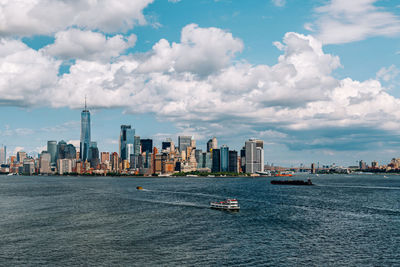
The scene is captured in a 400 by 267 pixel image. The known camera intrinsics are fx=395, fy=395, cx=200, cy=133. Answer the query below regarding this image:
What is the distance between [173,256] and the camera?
72.7m

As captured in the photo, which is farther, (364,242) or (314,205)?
(314,205)

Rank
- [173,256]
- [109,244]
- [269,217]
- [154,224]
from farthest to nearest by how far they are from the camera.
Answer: [269,217] < [154,224] < [109,244] < [173,256]

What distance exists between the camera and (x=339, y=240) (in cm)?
8931

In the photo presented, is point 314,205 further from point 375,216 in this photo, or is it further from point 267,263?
point 267,263

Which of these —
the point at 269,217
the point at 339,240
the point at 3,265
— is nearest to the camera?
the point at 3,265

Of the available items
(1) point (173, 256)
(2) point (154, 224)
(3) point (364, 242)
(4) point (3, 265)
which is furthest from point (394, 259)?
(4) point (3, 265)

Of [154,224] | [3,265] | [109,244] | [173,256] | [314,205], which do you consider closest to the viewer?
[3,265]

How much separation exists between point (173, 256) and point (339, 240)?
132 feet

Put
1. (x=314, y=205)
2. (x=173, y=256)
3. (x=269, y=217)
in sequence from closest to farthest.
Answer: (x=173, y=256) < (x=269, y=217) < (x=314, y=205)

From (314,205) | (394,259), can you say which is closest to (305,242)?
(394,259)

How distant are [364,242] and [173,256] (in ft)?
144

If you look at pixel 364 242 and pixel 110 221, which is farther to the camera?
pixel 110 221

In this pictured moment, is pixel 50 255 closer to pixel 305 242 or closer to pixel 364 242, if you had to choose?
pixel 305 242

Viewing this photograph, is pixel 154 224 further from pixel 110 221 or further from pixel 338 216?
pixel 338 216
